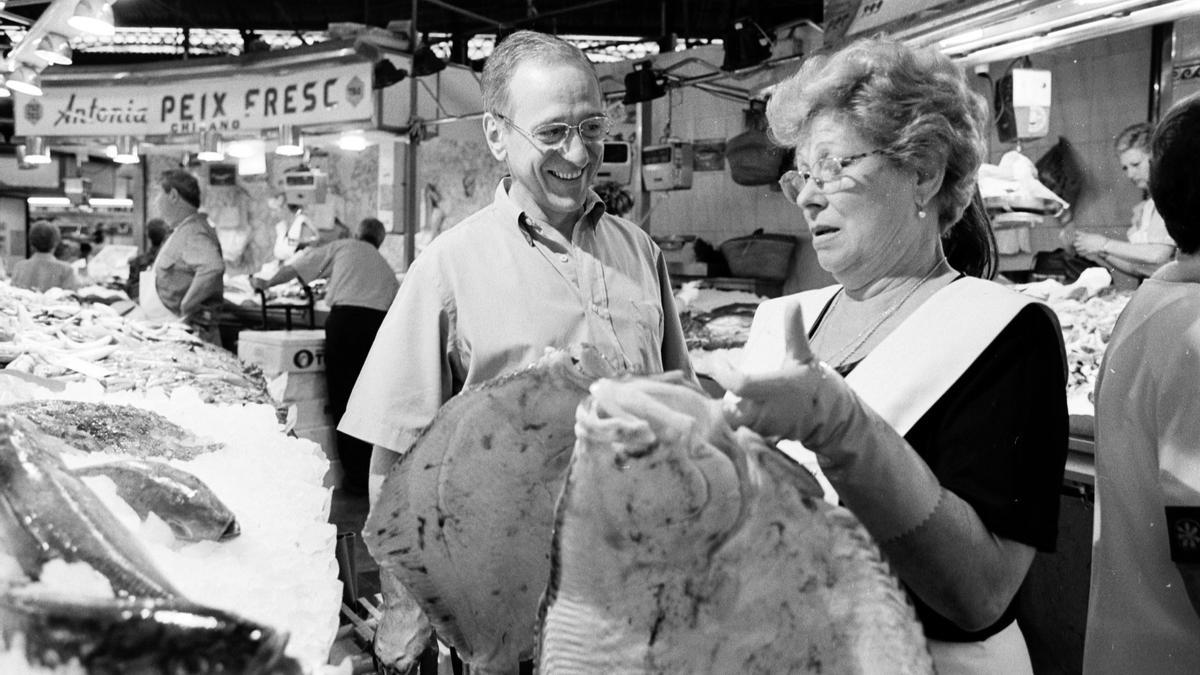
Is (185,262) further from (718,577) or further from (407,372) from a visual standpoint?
(718,577)

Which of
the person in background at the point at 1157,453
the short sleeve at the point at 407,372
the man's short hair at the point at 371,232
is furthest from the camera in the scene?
the man's short hair at the point at 371,232

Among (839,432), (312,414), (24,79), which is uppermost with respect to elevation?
(24,79)

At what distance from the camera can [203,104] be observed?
29.0 feet

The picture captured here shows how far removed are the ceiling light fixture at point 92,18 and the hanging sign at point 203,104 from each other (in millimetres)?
2113

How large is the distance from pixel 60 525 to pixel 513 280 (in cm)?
151

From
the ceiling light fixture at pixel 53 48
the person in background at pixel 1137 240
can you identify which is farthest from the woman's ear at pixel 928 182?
the ceiling light fixture at pixel 53 48

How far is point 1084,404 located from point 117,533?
3609 mm

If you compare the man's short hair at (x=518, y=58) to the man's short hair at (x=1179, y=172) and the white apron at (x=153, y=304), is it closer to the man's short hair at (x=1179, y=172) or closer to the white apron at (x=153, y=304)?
the man's short hair at (x=1179, y=172)

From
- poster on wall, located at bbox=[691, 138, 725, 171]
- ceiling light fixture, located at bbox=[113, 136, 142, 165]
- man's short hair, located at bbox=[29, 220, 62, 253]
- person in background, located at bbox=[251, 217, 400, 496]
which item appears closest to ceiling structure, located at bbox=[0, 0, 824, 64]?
ceiling light fixture, located at bbox=[113, 136, 142, 165]

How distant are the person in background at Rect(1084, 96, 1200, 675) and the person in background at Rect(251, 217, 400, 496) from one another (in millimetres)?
6200

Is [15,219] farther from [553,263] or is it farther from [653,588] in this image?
[653,588]

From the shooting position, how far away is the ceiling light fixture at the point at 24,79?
22.2ft

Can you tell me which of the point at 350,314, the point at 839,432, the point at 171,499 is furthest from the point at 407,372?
the point at 350,314

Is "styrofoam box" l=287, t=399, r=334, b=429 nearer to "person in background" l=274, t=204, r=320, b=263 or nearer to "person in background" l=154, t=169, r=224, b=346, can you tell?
"person in background" l=154, t=169, r=224, b=346
